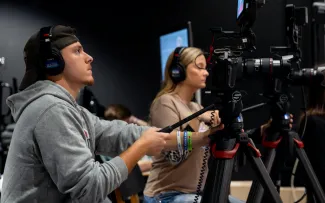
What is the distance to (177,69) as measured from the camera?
7.44ft

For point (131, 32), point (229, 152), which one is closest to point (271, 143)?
point (229, 152)

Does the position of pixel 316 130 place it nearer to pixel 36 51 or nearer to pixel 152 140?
pixel 152 140

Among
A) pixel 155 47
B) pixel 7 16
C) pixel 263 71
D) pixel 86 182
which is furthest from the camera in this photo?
pixel 155 47

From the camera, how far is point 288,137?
6.47ft

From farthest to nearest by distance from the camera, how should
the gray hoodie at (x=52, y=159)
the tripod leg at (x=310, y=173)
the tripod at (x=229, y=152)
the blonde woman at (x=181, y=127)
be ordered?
the blonde woman at (x=181, y=127), the tripod leg at (x=310, y=173), the tripod at (x=229, y=152), the gray hoodie at (x=52, y=159)

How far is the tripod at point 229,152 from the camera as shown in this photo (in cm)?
152

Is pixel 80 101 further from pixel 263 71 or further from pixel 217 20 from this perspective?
pixel 263 71

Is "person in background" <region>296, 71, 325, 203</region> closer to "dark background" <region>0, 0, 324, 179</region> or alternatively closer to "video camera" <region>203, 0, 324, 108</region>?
"dark background" <region>0, 0, 324, 179</region>

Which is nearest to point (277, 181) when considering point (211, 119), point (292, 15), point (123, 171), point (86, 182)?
point (211, 119)

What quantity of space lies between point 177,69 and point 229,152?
33.3 inches

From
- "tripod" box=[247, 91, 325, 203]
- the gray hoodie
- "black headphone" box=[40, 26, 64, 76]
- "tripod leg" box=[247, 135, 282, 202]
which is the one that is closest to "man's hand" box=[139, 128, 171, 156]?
the gray hoodie

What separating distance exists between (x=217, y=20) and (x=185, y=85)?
1.57 ft

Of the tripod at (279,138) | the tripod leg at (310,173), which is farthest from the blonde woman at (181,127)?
the tripod leg at (310,173)

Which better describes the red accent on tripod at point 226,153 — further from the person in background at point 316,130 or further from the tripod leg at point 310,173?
the person in background at point 316,130
